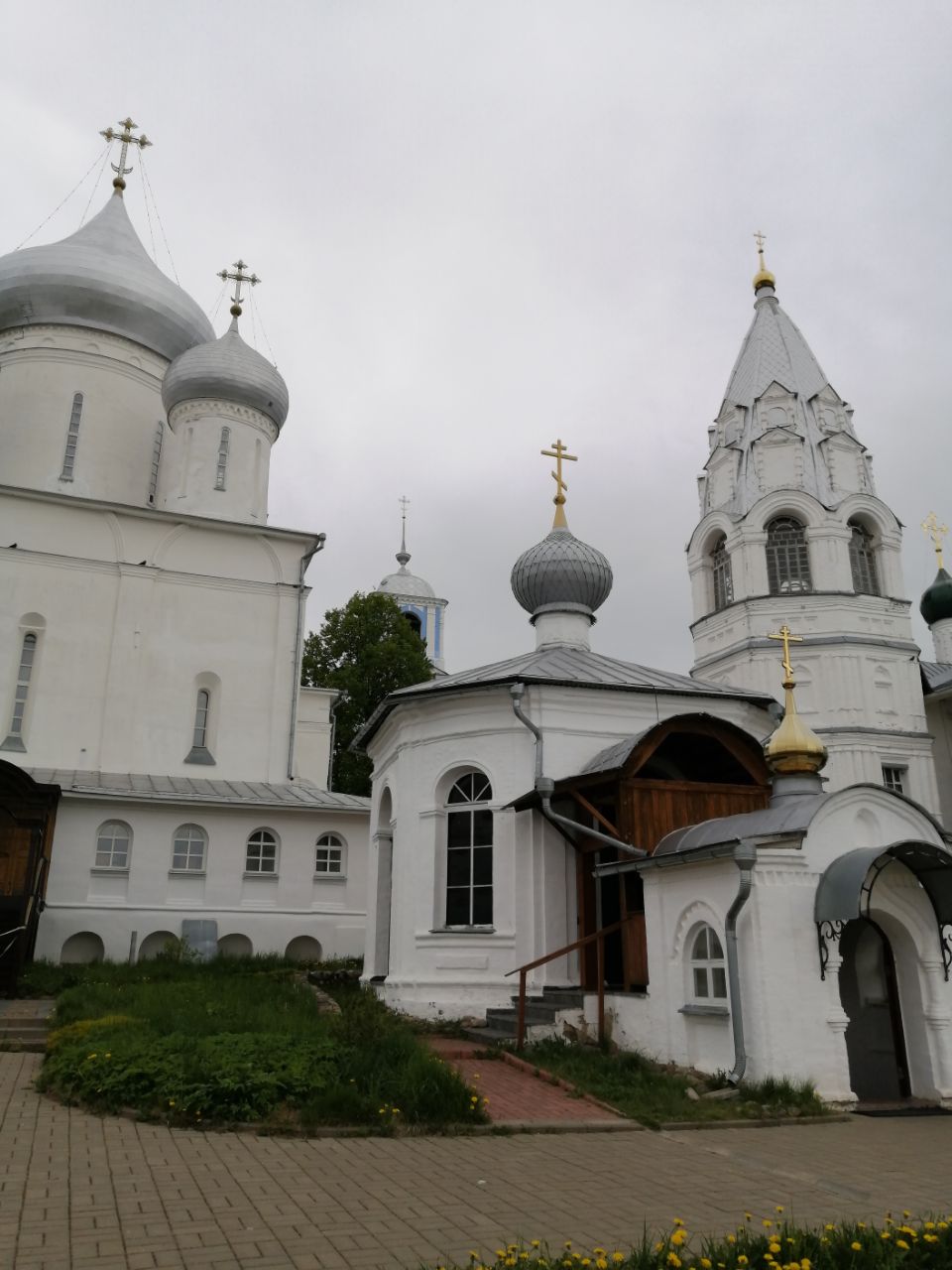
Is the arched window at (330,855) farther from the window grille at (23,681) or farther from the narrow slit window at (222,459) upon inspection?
the narrow slit window at (222,459)

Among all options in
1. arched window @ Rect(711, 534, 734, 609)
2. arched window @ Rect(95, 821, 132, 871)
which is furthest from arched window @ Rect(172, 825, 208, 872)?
arched window @ Rect(711, 534, 734, 609)

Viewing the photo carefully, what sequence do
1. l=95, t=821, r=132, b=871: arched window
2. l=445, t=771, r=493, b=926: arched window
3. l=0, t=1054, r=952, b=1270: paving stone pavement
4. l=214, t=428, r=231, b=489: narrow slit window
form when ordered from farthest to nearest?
1. l=214, t=428, r=231, b=489: narrow slit window
2. l=95, t=821, r=132, b=871: arched window
3. l=445, t=771, r=493, b=926: arched window
4. l=0, t=1054, r=952, b=1270: paving stone pavement

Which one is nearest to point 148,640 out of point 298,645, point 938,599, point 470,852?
point 298,645

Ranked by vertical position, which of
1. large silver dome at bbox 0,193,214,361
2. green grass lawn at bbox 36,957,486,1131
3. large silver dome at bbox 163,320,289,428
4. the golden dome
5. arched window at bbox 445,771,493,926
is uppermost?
large silver dome at bbox 0,193,214,361

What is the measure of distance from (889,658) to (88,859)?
1997 cm

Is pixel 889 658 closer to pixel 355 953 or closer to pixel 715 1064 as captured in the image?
pixel 355 953

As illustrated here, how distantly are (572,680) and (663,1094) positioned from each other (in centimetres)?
589

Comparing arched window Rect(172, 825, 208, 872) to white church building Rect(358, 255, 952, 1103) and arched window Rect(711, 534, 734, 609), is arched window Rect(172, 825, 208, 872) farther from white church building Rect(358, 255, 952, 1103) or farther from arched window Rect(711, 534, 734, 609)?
arched window Rect(711, 534, 734, 609)

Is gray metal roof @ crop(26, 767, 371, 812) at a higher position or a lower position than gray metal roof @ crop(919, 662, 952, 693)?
lower

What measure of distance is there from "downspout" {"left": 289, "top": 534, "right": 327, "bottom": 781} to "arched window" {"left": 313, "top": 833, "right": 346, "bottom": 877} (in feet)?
8.65

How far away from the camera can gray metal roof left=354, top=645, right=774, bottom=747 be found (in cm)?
1345

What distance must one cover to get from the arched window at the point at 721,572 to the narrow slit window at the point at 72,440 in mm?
17684

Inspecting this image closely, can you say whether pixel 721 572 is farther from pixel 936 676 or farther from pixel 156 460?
pixel 156 460

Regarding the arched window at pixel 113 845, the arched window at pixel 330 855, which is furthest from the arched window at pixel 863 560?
the arched window at pixel 113 845
